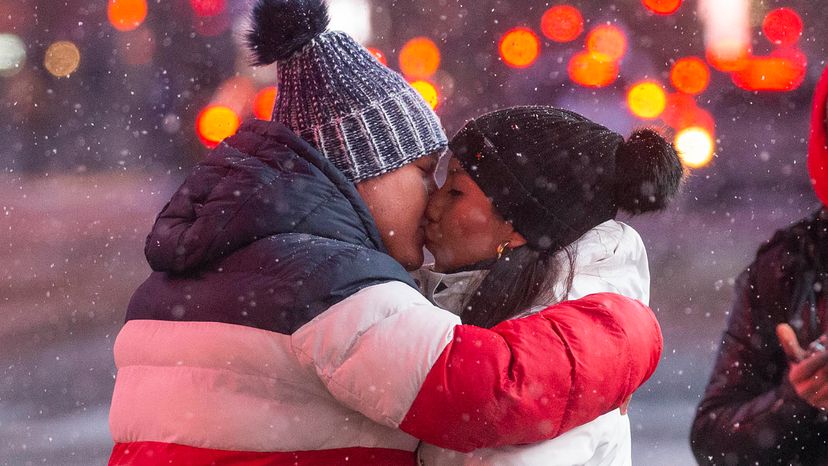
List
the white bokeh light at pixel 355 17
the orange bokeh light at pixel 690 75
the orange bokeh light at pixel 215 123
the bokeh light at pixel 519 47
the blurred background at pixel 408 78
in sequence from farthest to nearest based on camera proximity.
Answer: the orange bokeh light at pixel 690 75 < the bokeh light at pixel 519 47 < the orange bokeh light at pixel 215 123 < the blurred background at pixel 408 78 < the white bokeh light at pixel 355 17

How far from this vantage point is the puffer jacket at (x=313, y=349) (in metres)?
1.27

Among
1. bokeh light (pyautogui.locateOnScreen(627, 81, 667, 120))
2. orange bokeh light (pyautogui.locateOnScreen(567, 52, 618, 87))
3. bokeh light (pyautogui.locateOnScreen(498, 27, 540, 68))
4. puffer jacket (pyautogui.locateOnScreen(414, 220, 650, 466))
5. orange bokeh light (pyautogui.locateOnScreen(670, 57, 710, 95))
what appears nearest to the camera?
puffer jacket (pyautogui.locateOnScreen(414, 220, 650, 466))

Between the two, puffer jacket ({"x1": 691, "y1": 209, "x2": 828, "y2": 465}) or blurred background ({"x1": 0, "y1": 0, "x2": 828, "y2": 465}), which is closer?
puffer jacket ({"x1": 691, "y1": 209, "x2": 828, "y2": 465})

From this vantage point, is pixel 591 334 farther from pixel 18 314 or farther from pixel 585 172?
pixel 18 314

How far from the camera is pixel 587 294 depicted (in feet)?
5.17

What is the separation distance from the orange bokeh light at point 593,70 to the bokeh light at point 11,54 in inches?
128

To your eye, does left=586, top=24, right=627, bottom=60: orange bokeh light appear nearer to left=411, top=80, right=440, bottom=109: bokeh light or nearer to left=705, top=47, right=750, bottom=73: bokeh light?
left=705, top=47, right=750, bottom=73: bokeh light

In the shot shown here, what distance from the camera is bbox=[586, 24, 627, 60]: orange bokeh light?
572 cm

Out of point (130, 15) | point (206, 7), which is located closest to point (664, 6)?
point (206, 7)

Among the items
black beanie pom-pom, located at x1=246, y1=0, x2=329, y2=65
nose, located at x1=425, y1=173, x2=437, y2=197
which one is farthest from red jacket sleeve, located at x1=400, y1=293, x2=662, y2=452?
black beanie pom-pom, located at x1=246, y1=0, x2=329, y2=65

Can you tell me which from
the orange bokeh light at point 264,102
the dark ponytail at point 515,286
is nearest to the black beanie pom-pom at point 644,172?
the dark ponytail at point 515,286

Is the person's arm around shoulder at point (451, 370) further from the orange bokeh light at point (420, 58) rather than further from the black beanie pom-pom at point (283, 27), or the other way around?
the orange bokeh light at point (420, 58)

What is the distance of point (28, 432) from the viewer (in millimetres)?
4500

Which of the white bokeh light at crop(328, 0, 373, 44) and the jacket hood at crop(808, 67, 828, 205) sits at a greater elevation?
the white bokeh light at crop(328, 0, 373, 44)
